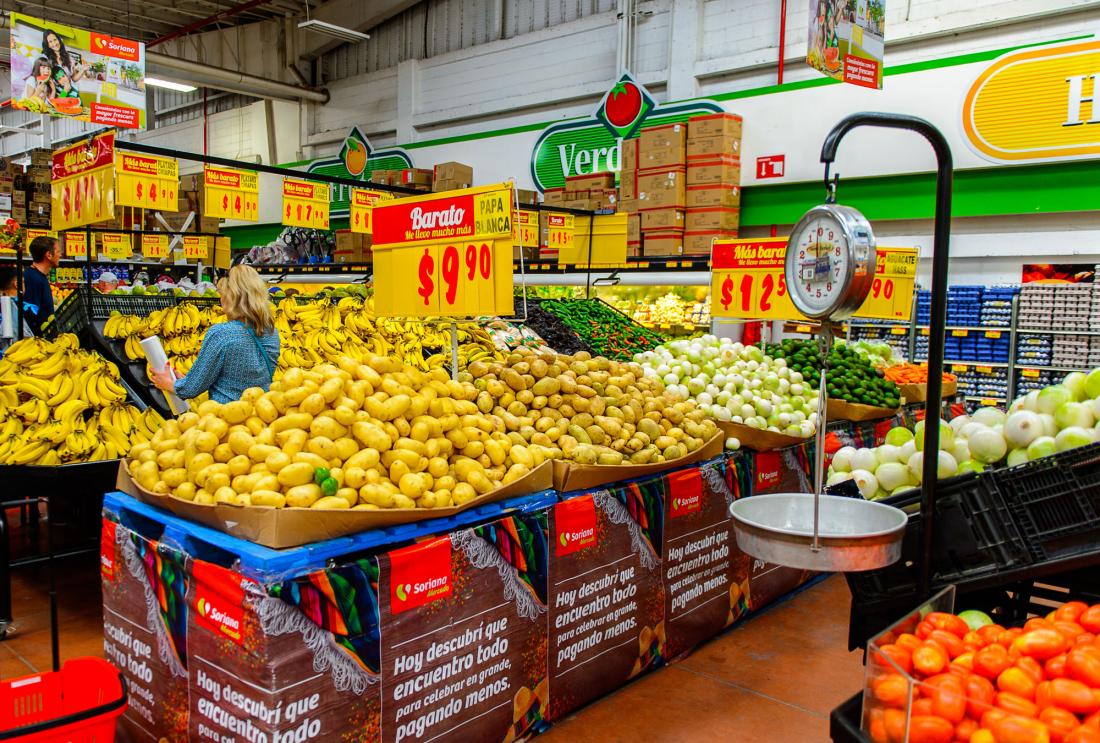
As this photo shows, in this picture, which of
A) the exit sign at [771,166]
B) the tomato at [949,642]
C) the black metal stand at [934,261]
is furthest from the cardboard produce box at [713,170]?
the tomato at [949,642]

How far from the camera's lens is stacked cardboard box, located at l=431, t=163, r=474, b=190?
1278 centimetres

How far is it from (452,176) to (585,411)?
9812 mm

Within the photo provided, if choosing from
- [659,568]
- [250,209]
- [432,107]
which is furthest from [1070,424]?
[432,107]

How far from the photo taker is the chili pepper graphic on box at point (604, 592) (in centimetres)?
309

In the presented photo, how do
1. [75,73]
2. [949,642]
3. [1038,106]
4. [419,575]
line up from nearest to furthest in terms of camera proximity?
[949,642] → [419,575] → [1038,106] → [75,73]

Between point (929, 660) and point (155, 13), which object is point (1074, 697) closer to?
point (929, 660)

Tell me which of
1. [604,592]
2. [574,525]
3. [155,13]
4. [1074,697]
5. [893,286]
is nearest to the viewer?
Result: [1074,697]

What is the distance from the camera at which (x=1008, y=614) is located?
7.85ft

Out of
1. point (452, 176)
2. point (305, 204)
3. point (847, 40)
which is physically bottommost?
point (305, 204)

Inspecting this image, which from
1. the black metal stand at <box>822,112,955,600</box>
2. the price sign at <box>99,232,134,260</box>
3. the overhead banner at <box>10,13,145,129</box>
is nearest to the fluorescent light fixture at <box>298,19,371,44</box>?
the overhead banner at <box>10,13,145,129</box>

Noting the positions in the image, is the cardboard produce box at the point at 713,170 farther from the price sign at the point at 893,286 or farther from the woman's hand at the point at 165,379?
the woman's hand at the point at 165,379

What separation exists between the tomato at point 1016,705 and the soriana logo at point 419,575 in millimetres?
1608

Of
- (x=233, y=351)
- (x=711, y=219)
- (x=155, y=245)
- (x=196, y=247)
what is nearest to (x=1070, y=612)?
(x=233, y=351)

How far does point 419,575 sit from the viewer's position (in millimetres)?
2535
